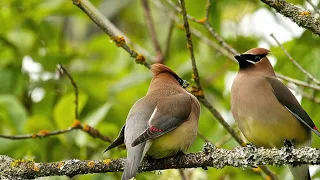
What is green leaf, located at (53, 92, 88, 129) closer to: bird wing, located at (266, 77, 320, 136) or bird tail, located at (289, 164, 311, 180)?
bird wing, located at (266, 77, 320, 136)

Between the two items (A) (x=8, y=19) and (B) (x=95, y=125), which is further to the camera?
(A) (x=8, y=19)

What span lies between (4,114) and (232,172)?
2316 millimetres

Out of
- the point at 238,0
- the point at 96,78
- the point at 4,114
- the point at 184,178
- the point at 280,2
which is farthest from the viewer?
the point at 96,78

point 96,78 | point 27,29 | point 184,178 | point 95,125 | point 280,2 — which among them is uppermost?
point 27,29

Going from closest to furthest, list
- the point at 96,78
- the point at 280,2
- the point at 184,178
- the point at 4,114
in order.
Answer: the point at 280,2 < the point at 184,178 < the point at 4,114 < the point at 96,78

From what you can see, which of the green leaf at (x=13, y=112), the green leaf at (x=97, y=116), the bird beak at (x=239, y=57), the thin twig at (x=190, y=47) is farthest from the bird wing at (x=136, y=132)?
the green leaf at (x=13, y=112)

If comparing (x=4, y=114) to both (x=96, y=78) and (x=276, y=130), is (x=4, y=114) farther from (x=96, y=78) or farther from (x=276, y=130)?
(x=276, y=130)

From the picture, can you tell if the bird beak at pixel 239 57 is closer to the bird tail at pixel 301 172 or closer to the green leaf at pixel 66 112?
the bird tail at pixel 301 172

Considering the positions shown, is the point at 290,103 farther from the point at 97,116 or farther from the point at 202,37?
the point at 97,116

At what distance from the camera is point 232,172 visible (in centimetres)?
742

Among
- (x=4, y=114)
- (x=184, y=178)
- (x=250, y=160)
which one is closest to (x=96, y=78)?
(x=4, y=114)

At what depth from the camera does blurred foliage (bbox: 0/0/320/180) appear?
6863 mm

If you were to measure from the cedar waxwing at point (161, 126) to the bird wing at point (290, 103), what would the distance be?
0.67 m

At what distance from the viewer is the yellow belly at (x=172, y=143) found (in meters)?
5.59
